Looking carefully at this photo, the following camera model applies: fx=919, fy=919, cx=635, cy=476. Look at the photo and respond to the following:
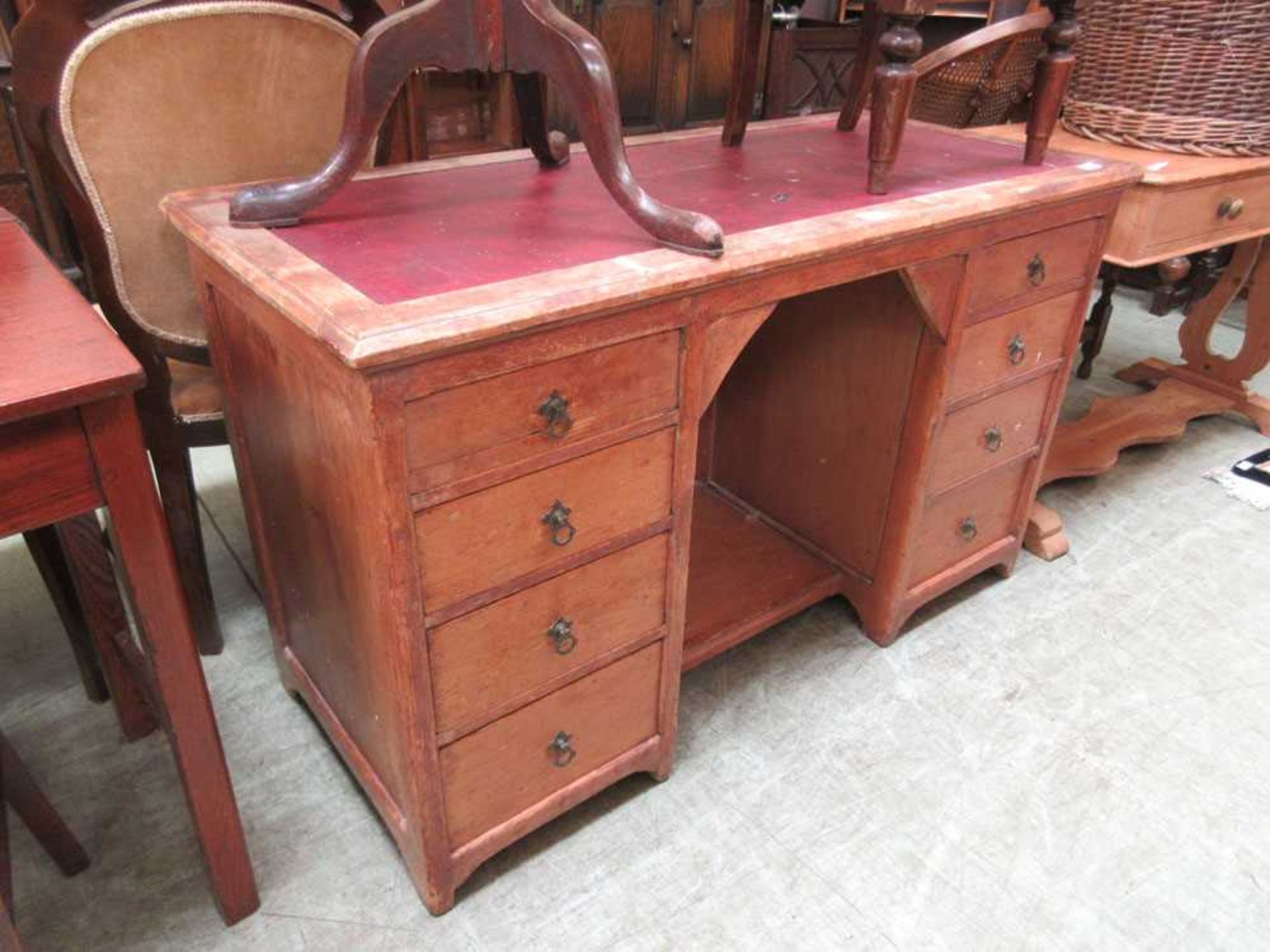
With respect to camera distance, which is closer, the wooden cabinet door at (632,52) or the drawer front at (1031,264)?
the drawer front at (1031,264)

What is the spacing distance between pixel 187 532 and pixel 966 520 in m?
1.40

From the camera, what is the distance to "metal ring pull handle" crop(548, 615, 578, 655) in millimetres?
1133

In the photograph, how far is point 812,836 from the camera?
1.36 m

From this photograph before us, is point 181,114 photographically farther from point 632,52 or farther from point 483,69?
point 632,52

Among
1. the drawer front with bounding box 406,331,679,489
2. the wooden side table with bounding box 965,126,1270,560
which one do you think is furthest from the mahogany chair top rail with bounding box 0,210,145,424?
the wooden side table with bounding box 965,126,1270,560

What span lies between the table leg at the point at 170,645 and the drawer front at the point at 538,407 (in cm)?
26

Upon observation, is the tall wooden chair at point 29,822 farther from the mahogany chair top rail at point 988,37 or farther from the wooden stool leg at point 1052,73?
the wooden stool leg at point 1052,73

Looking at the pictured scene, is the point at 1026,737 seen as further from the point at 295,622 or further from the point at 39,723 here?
the point at 39,723

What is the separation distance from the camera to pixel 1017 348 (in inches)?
61.8

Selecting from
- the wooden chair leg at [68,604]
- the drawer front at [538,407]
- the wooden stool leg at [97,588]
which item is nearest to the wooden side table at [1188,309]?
the drawer front at [538,407]

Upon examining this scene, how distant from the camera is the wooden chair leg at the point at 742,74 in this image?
151 cm

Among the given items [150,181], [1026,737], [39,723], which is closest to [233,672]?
[39,723]

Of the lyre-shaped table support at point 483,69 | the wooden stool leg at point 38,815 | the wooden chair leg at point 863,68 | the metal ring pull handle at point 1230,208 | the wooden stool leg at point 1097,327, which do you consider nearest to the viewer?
the lyre-shaped table support at point 483,69

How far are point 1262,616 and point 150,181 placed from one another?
2149 mm
